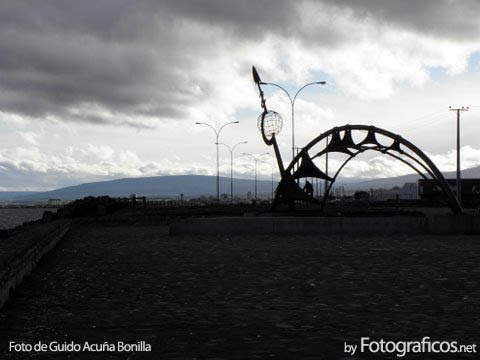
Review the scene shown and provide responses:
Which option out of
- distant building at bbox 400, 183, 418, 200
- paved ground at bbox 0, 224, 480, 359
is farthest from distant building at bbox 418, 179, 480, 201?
paved ground at bbox 0, 224, 480, 359

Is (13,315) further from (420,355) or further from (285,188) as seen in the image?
(285,188)

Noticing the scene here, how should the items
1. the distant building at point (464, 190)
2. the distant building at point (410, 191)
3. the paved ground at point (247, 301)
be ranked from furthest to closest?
the distant building at point (410, 191) < the distant building at point (464, 190) < the paved ground at point (247, 301)

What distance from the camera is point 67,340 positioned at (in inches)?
313

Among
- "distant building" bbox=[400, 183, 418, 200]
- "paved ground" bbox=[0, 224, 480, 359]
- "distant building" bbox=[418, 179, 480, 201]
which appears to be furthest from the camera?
"distant building" bbox=[400, 183, 418, 200]

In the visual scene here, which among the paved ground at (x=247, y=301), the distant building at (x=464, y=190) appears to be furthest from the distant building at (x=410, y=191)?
the paved ground at (x=247, y=301)

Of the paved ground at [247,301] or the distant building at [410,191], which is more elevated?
the distant building at [410,191]

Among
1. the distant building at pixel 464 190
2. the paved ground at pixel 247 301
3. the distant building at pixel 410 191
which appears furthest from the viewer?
the distant building at pixel 410 191

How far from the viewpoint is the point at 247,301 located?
10.6 meters

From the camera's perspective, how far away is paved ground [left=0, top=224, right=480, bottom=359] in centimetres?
793

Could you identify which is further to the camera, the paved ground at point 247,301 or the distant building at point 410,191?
the distant building at point 410,191

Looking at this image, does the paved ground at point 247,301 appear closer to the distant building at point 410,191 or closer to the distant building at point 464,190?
the distant building at point 464,190

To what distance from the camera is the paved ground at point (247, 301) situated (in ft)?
26.0

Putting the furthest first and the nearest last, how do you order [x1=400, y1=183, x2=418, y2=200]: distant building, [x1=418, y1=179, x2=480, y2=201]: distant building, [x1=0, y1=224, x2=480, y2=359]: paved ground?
[x1=400, y1=183, x2=418, y2=200]: distant building
[x1=418, y1=179, x2=480, y2=201]: distant building
[x1=0, y1=224, x2=480, y2=359]: paved ground

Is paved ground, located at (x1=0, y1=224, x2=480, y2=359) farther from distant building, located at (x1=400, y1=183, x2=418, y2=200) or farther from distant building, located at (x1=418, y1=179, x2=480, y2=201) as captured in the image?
distant building, located at (x1=400, y1=183, x2=418, y2=200)
